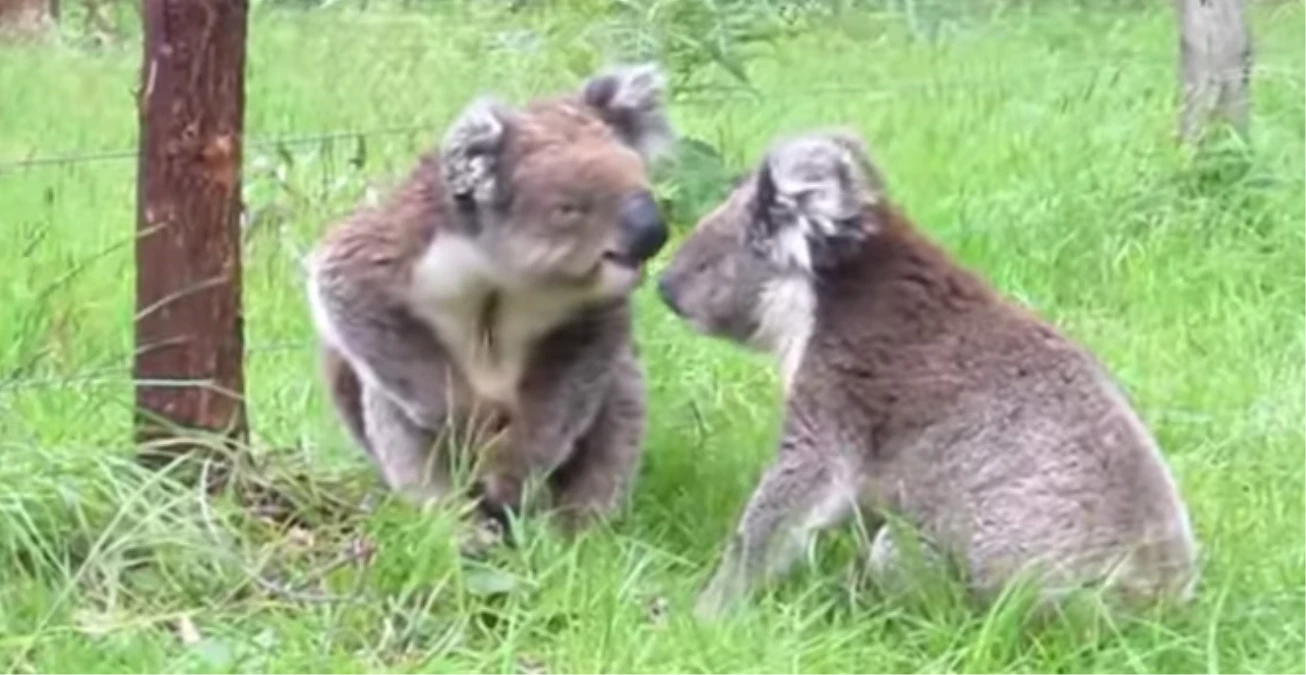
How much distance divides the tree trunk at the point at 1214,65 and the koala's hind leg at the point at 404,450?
153 inches

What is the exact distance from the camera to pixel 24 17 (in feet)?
55.6

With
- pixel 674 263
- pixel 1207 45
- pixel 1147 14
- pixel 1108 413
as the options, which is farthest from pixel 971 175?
pixel 1147 14

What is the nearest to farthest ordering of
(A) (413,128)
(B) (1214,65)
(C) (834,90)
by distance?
(A) (413,128), (B) (1214,65), (C) (834,90)

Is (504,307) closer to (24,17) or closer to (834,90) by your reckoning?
(834,90)

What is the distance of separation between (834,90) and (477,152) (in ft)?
18.0

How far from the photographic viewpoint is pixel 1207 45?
8.52m

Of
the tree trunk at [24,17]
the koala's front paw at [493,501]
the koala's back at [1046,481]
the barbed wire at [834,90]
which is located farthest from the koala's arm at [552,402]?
the tree trunk at [24,17]

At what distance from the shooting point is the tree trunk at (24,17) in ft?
55.0

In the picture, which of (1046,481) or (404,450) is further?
(404,450)

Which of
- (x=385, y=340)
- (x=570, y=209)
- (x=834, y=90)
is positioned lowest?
(x=834, y=90)

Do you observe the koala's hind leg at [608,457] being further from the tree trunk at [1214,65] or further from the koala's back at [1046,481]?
the tree trunk at [1214,65]

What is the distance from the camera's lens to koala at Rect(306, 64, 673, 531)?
188 inches

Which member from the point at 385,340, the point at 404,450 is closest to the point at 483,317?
the point at 385,340

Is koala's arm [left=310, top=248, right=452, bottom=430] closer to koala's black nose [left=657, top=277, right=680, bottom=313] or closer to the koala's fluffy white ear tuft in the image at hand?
the koala's fluffy white ear tuft
